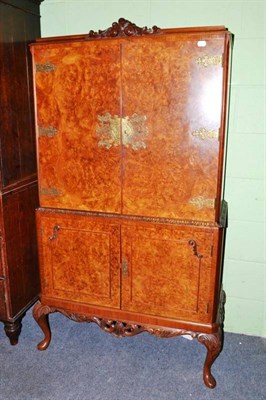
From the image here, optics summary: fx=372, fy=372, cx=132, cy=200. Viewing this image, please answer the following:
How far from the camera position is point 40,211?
2.11 meters

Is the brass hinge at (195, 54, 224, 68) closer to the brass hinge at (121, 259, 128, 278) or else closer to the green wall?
the green wall

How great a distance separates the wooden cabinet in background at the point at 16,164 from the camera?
215cm

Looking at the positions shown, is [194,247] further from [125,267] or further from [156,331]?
[156,331]

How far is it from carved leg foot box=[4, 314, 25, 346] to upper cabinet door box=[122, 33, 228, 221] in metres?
1.14

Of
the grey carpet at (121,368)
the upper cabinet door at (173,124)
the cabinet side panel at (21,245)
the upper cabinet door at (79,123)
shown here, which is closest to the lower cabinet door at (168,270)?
the upper cabinet door at (173,124)

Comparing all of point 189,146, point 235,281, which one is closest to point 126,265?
point 189,146

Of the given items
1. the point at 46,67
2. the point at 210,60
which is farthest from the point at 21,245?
the point at 210,60

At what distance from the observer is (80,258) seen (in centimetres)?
211

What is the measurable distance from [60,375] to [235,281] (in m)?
1.26

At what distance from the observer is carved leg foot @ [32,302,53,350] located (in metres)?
2.27

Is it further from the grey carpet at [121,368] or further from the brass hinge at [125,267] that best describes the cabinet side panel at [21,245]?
the brass hinge at [125,267]

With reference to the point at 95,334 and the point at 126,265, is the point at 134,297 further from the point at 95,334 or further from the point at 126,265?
the point at 95,334

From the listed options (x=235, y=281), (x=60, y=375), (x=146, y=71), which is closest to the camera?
(x=146, y=71)

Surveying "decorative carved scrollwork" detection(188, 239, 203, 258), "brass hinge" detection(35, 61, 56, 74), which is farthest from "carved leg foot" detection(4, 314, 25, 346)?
"brass hinge" detection(35, 61, 56, 74)
